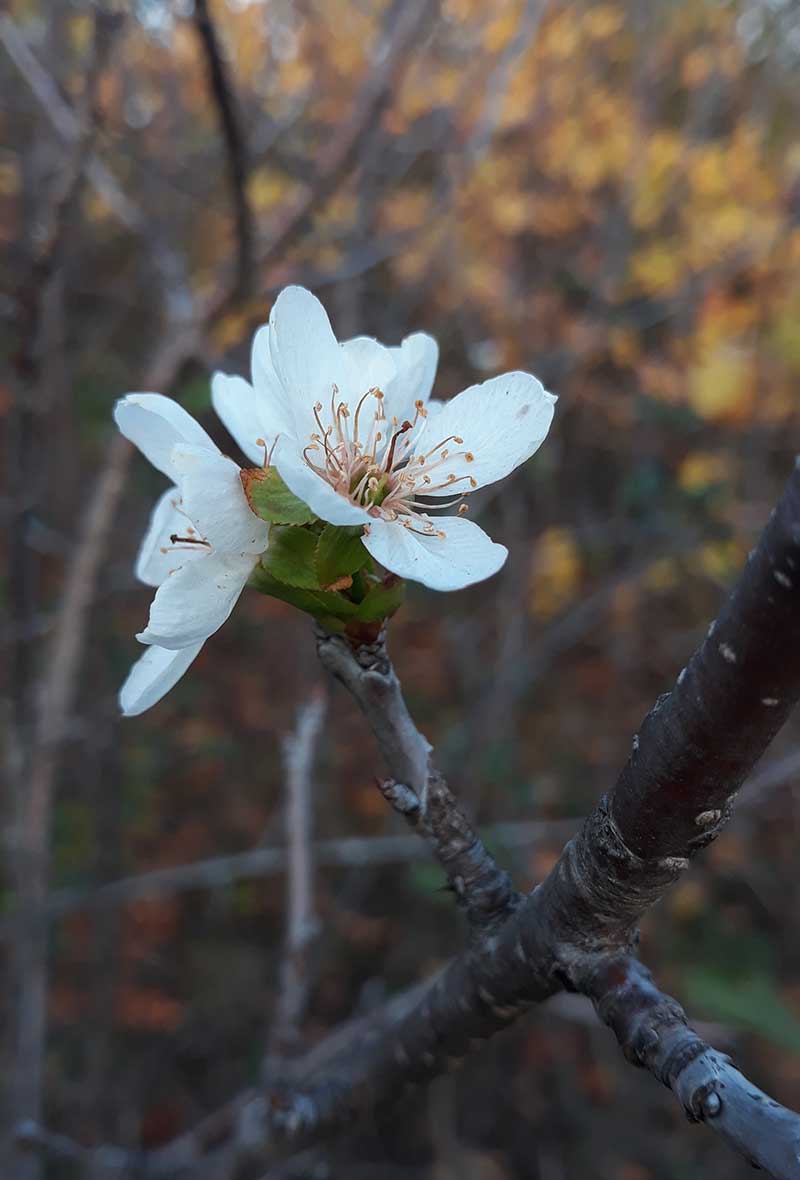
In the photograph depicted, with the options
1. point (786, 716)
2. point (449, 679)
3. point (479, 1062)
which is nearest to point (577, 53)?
point (449, 679)

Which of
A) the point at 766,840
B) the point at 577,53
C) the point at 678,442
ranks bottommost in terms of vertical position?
the point at 766,840

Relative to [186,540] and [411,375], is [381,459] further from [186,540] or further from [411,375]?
[186,540]

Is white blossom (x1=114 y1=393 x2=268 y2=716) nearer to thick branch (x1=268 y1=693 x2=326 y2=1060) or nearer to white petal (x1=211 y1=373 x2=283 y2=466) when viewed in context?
white petal (x1=211 y1=373 x2=283 y2=466)

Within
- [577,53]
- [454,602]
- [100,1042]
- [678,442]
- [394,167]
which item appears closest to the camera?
[100,1042]

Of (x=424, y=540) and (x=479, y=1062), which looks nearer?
(x=424, y=540)

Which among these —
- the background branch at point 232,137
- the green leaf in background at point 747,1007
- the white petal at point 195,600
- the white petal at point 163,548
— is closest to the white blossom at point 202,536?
the white petal at point 195,600

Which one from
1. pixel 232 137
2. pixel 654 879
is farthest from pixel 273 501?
pixel 232 137

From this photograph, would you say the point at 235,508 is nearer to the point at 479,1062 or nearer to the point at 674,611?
the point at 479,1062

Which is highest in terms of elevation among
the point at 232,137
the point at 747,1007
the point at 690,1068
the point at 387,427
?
the point at 232,137
